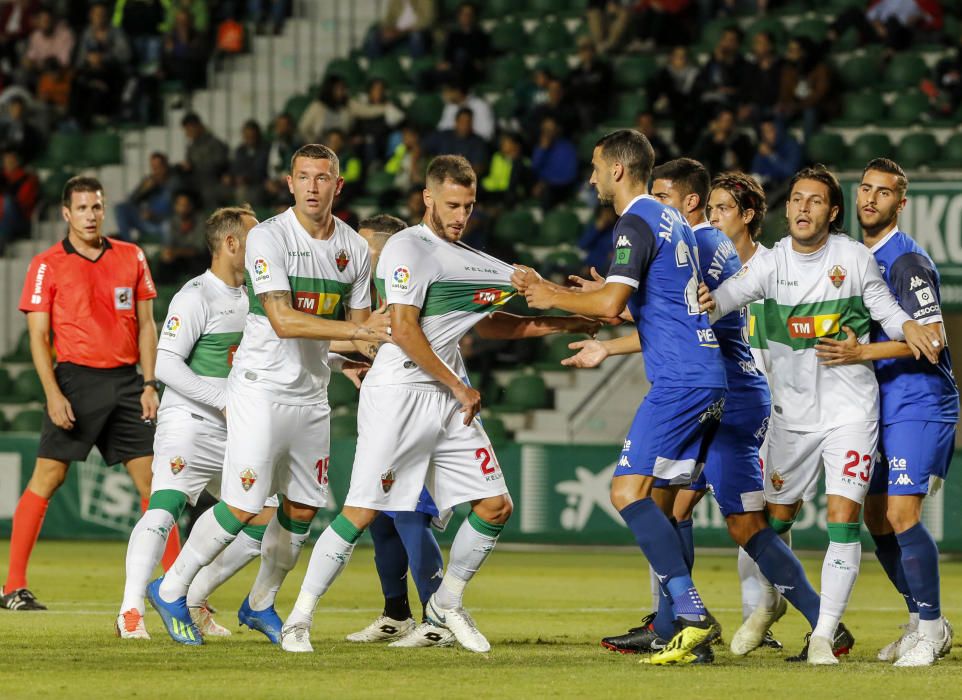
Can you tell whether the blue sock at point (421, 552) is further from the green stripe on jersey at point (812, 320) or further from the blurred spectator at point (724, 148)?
the blurred spectator at point (724, 148)

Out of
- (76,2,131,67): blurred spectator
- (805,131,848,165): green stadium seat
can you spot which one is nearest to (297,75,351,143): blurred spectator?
(76,2,131,67): blurred spectator

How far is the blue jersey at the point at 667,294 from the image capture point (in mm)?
7105

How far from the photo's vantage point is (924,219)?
1356 centimetres

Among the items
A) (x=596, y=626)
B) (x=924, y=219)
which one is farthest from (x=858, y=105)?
(x=596, y=626)

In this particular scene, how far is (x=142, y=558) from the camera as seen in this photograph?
26.0 feet

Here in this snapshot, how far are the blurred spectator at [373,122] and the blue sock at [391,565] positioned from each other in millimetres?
11049

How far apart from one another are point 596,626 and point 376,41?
521 inches

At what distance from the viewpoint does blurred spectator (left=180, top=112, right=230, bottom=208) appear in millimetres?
19016

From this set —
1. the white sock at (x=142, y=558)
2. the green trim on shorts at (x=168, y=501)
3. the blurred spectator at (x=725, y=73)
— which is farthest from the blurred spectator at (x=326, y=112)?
the white sock at (x=142, y=558)

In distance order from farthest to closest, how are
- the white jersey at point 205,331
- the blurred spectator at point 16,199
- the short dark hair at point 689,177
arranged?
the blurred spectator at point 16,199
the white jersey at point 205,331
the short dark hair at point 689,177

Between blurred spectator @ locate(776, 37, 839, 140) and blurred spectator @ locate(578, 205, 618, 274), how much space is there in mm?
2389

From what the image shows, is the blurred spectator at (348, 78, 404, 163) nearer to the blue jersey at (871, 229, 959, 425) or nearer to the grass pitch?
the grass pitch

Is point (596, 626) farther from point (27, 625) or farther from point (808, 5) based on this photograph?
point (808, 5)

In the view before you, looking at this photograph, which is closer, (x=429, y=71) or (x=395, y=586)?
(x=395, y=586)
